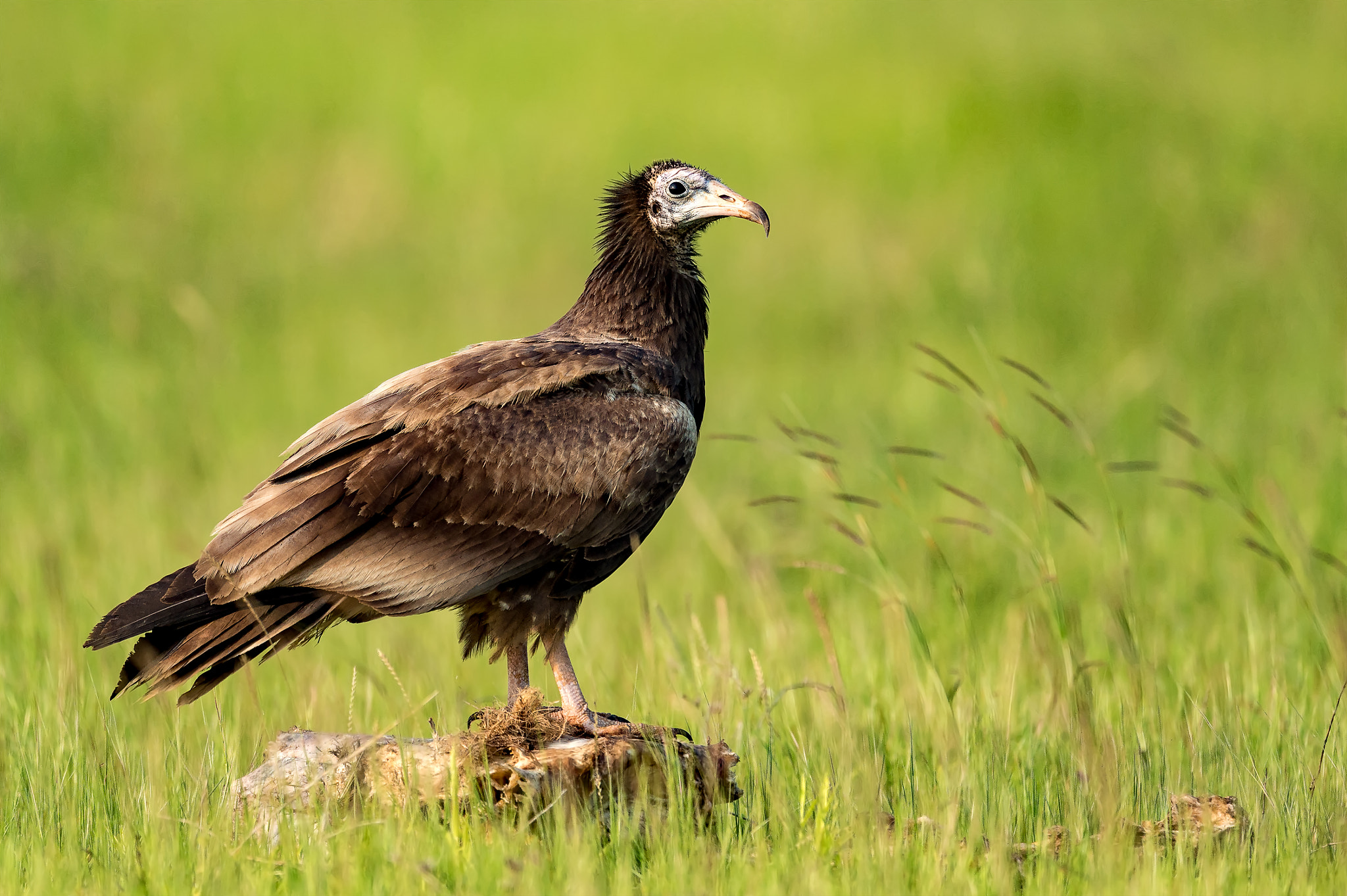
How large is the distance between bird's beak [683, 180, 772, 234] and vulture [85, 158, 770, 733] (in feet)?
2.40


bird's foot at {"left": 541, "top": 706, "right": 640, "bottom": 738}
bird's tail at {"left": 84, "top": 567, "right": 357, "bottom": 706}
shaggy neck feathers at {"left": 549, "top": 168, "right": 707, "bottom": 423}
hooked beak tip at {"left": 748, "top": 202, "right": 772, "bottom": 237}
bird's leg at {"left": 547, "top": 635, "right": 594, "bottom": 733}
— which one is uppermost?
hooked beak tip at {"left": 748, "top": 202, "right": 772, "bottom": 237}

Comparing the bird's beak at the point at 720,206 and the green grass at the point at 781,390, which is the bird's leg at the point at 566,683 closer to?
the green grass at the point at 781,390

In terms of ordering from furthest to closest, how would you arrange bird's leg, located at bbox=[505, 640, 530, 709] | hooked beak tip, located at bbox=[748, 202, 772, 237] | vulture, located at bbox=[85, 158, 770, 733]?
hooked beak tip, located at bbox=[748, 202, 772, 237]
bird's leg, located at bbox=[505, 640, 530, 709]
vulture, located at bbox=[85, 158, 770, 733]

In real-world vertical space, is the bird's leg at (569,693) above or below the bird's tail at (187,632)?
below

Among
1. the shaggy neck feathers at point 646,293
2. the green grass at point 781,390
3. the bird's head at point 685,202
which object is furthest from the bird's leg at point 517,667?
the bird's head at point 685,202

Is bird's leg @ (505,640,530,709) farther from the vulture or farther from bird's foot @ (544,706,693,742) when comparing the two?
bird's foot @ (544,706,693,742)

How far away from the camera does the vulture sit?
498 cm

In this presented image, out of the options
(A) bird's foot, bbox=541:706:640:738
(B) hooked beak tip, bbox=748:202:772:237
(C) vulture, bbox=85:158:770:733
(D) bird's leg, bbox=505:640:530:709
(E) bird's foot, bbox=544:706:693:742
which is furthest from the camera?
(B) hooked beak tip, bbox=748:202:772:237

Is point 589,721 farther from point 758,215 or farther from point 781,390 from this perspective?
point 781,390

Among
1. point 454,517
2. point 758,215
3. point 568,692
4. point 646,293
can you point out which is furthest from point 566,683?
point 758,215

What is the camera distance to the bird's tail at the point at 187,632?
4898 mm

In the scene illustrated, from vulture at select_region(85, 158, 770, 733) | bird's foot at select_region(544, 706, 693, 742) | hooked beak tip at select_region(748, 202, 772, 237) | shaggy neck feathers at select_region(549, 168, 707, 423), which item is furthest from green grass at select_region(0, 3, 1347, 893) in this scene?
hooked beak tip at select_region(748, 202, 772, 237)

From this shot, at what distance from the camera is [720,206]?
19.9ft

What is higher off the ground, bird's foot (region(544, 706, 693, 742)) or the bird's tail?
the bird's tail
